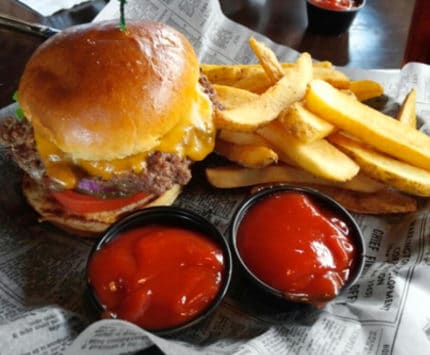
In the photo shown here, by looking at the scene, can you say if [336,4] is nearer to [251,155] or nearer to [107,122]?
[251,155]

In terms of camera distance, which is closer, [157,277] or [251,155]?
[157,277]

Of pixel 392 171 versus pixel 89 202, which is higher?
pixel 392 171

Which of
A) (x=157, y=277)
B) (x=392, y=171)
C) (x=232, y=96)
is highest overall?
(x=232, y=96)

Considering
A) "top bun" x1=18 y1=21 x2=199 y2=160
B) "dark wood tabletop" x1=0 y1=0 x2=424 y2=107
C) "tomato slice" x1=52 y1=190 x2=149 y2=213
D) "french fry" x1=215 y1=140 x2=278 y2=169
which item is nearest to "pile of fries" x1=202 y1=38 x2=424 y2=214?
"french fry" x1=215 y1=140 x2=278 y2=169

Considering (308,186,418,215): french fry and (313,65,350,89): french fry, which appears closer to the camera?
(308,186,418,215): french fry

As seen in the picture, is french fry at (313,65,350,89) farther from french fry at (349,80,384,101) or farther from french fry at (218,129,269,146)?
french fry at (218,129,269,146)

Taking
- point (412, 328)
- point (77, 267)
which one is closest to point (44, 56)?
point (77, 267)

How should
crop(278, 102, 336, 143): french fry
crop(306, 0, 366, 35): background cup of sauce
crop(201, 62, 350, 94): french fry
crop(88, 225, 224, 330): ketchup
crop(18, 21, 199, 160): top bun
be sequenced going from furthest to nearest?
1. crop(306, 0, 366, 35): background cup of sauce
2. crop(201, 62, 350, 94): french fry
3. crop(278, 102, 336, 143): french fry
4. crop(18, 21, 199, 160): top bun
5. crop(88, 225, 224, 330): ketchup

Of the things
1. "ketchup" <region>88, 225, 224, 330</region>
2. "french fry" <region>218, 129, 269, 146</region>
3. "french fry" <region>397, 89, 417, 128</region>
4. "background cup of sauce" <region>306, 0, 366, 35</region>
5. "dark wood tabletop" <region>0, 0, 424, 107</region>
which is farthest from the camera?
"background cup of sauce" <region>306, 0, 366, 35</region>

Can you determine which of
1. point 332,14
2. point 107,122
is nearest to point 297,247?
point 107,122
